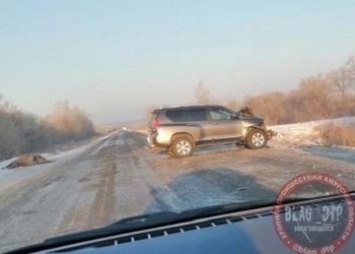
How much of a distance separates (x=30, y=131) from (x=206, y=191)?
7503 cm

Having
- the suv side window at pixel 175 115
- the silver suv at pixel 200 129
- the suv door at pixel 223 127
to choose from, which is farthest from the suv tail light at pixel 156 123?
the suv door at pixel 223 127

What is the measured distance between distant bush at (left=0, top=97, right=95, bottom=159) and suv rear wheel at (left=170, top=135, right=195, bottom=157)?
44.7 metres

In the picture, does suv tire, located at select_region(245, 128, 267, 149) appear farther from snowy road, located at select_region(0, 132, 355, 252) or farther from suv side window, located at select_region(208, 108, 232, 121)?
snowy road, located at select_region(0, 132, 355, 252)

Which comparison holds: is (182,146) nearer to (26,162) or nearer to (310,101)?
(26,162)

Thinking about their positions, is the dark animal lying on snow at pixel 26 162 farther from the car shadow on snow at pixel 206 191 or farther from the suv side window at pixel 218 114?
the car shadow on snow at pixel 206 191

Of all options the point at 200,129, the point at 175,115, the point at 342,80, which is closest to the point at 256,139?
the point at 200,129

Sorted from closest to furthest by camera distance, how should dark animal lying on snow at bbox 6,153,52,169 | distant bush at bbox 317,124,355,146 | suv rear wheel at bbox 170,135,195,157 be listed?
distant bush at bbox 317,124,355,146 → suv rear wheel at bbox 170,135,195,157 → dark animal lying on snow at bbox 6,153,52,169

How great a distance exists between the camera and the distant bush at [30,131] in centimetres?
6400

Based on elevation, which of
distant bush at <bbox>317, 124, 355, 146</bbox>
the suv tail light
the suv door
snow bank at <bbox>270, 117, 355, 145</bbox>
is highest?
the suv tail light

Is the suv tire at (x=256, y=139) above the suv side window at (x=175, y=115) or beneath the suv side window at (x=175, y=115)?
beneath

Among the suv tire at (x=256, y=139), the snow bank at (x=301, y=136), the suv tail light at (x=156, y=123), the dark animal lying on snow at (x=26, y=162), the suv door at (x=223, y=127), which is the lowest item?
the dark animal lying on snow at (x=26, y=162)

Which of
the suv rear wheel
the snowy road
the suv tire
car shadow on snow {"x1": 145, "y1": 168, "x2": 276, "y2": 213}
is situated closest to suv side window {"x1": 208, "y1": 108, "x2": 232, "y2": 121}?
the suv tire

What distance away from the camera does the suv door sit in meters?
18.5

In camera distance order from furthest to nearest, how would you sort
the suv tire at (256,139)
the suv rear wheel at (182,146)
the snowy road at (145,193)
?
1. the suv tire at (256,139)
2. the suv rear wheel at (182,146)
3. the snowy road at (145,193)
